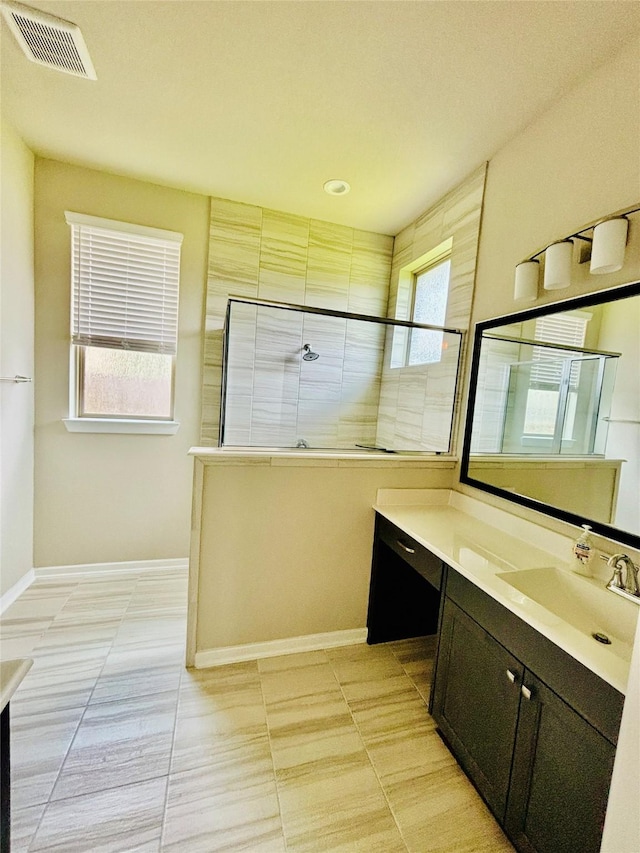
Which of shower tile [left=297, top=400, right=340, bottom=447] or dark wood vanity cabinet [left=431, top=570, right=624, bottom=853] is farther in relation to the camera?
shower tile [left=297, top=400, right=340, bottom=447]

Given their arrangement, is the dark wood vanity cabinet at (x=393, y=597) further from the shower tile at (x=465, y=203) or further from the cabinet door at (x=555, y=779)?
the shower tile at (x=465, y=203)

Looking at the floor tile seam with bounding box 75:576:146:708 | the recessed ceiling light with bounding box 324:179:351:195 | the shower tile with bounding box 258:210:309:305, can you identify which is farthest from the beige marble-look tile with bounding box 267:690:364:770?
the recessed ceiling light with bounding box 324:179:351:195

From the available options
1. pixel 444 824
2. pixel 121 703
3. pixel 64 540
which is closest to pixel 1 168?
pixel 64 540

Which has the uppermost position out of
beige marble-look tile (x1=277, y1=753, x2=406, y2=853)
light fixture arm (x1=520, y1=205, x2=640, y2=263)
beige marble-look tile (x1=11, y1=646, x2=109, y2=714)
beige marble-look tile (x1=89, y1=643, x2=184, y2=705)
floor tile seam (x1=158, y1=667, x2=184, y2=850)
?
light fixture arm (x1=520, y1=205, x2=640, y2=263)

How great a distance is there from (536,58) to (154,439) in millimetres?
3004

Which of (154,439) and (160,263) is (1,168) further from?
(154,439)

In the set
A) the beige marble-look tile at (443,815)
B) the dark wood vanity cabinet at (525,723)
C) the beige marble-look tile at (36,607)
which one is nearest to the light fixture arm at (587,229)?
the dark wood vanity cabinet at (525,723)

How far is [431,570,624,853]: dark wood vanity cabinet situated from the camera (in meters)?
0.92

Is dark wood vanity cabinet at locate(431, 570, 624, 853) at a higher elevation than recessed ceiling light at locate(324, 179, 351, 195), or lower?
lower

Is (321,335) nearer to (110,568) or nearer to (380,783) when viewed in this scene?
(110,568)

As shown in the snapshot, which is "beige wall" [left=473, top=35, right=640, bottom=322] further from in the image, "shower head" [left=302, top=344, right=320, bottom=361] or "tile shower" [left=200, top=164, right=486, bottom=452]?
"shower head" [left=302, top=344, right=320, bottom=361]

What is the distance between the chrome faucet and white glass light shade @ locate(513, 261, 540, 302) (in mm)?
1160

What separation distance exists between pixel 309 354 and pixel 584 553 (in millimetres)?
2298

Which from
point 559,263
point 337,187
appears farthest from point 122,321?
point 559,263
